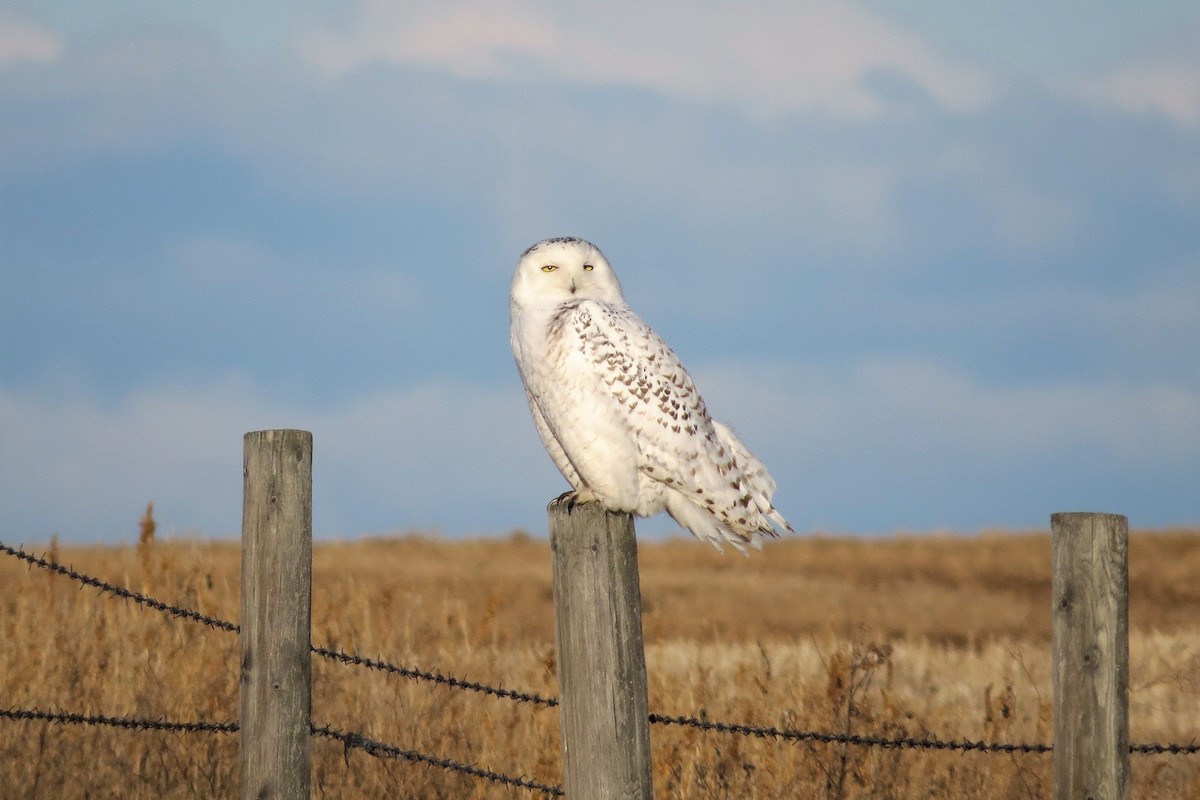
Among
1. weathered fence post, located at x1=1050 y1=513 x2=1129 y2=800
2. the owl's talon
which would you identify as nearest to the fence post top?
weathered fence post, located at x1=1050 y1=513 x2=1129 y2=800

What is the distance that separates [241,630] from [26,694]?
3.35m

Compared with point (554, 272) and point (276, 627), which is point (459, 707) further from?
point (276, 627)

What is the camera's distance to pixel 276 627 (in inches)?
143

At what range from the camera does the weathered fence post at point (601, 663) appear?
3.47 meters

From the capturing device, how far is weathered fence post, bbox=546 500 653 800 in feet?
11.4

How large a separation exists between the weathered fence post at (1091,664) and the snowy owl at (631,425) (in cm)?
117

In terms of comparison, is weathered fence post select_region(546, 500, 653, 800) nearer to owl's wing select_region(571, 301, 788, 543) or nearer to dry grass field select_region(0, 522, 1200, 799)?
owl's wing select_region(571, 301, 788, 543)

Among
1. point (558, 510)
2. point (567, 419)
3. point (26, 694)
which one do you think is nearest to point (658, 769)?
point (567, 419)

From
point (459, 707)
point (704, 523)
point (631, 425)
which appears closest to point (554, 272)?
point (631, 425)

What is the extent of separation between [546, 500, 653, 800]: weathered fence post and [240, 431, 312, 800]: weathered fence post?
0.76 metres

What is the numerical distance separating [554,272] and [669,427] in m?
0.83

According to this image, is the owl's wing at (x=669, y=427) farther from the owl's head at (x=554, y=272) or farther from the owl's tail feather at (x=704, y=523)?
the owl's head at (x=554, y=272)

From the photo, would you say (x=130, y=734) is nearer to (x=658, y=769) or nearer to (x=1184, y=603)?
(x=658, y=769)

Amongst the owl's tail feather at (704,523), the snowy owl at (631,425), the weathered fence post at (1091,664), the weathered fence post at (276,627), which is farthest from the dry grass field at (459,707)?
the weathered fence post at (1091,664)
